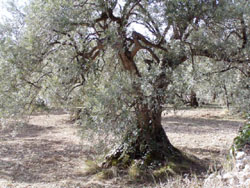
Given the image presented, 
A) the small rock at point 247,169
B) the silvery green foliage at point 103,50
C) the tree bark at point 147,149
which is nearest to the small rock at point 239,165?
the small rock at point 247,169

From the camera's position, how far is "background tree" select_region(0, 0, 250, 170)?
484 cm

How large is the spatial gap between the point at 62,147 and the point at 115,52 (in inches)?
186

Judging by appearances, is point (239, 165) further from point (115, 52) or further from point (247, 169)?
point (115, 52)

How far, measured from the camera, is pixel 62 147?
9078 millimetres

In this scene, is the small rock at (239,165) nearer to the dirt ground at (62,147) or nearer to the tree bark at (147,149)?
the dirt ground at (62,147)

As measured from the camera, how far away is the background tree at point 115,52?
4836 millimetres

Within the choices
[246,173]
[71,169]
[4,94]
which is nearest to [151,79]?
[246,173]

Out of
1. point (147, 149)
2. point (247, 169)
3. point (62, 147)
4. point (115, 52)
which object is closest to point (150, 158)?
point (147, 149)

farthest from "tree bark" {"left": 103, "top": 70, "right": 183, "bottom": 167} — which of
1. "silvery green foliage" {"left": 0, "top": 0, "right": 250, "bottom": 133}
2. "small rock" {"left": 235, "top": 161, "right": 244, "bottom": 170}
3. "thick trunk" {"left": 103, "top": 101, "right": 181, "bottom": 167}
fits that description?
"small rock" {"left": 235, "top": 161, "right": 244, "bottom": 170}

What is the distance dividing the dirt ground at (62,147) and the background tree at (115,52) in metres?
0.96

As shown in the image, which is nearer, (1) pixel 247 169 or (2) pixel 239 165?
(1) pixel 247 169

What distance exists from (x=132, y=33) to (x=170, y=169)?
3.03 metres

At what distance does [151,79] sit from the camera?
4.72 meters

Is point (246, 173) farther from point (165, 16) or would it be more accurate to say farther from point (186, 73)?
point (165, 16)
